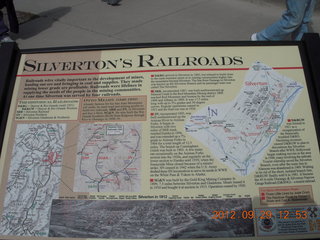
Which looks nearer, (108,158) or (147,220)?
(147,220)

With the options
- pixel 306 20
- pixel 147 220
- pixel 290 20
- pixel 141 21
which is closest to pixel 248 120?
pixel 147 220

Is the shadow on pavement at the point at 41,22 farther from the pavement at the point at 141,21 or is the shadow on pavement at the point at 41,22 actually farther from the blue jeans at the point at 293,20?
the blue jeans at the point at 293,20

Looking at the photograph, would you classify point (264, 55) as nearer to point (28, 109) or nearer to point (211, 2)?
point (28, 109)

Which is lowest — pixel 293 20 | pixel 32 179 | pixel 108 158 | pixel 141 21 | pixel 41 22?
pixel 32 179

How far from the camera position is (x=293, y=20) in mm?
4152

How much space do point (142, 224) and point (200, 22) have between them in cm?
507

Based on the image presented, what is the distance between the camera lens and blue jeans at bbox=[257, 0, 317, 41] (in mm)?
4094

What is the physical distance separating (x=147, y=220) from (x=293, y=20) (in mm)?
3573

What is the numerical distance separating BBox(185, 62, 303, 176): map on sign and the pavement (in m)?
3.55

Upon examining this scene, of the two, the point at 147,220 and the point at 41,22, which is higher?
the point at 41,22

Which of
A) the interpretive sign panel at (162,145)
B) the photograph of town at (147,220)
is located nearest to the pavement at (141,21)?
the interpretive sign panel at (162,145)
